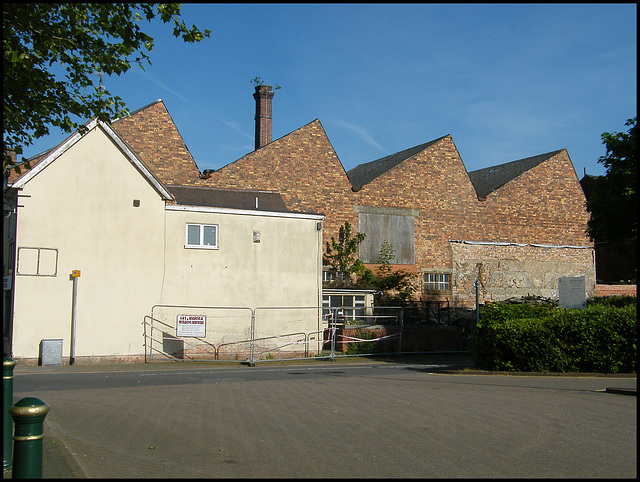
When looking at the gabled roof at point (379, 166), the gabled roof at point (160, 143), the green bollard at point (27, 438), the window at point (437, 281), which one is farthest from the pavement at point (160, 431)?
the gabled roof at point (379, 166)

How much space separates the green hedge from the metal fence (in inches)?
327

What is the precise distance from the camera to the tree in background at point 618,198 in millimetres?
21844

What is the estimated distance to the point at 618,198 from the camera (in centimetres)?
2220

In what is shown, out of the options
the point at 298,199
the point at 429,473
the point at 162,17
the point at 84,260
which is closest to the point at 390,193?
the point at 298,199

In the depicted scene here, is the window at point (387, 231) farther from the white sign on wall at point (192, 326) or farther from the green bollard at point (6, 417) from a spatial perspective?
the green bollard at point (6, 417)

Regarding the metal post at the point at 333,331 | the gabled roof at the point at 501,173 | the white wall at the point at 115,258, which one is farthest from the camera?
the gabled roof at the point at 501,173

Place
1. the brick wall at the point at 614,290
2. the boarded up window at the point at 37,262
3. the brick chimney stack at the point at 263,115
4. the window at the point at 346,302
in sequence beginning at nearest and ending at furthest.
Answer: the boarded up window at the point at 37,262 → the window at the point at 346,302 → the brick wall at the point at 614,290 → the brick chimney stack at the point at 263,115

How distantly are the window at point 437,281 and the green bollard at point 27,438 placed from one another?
30.4 metres

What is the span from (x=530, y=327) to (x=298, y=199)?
57.2 ft

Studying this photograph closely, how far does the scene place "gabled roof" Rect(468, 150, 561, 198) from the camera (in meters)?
38.7

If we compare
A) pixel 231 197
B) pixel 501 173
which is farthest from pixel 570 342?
pixel 501 173

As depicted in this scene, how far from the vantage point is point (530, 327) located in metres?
17.6

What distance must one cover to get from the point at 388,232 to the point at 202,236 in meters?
12.5

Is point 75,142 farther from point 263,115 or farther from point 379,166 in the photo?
point 379,166
